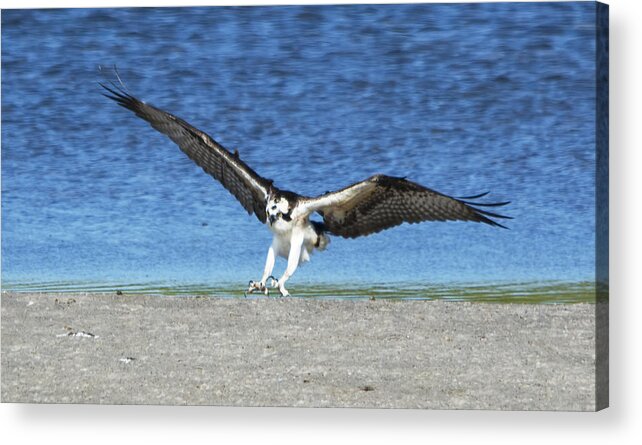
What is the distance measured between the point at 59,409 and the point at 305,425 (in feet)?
4.86

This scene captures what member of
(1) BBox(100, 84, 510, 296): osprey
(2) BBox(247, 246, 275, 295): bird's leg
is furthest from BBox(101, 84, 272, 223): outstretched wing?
(2) BBox(247, 246, 275, 295): bird's leg

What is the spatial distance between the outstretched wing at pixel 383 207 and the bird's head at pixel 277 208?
0.10m

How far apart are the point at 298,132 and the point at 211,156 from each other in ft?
1.74

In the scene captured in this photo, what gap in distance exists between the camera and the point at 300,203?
842 centimetres

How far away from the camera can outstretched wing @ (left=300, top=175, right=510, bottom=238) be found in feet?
26.8

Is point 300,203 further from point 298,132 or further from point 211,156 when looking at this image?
point 211,156

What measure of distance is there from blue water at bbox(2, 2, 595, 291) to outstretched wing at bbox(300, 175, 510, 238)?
0.17 ft

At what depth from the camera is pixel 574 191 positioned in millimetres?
7953

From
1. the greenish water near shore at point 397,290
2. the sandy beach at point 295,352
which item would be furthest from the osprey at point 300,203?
the sandy beach at point 295,352

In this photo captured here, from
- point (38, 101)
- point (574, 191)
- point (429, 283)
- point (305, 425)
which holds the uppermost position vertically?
point (38, 101)

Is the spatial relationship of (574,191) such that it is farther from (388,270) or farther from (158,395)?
(158,395)

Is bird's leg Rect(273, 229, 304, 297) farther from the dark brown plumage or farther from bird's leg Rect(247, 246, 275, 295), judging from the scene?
the dark brown plumage

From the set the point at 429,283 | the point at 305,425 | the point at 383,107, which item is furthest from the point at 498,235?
the point at 305,425

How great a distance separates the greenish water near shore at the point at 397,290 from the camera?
26.2 ft
